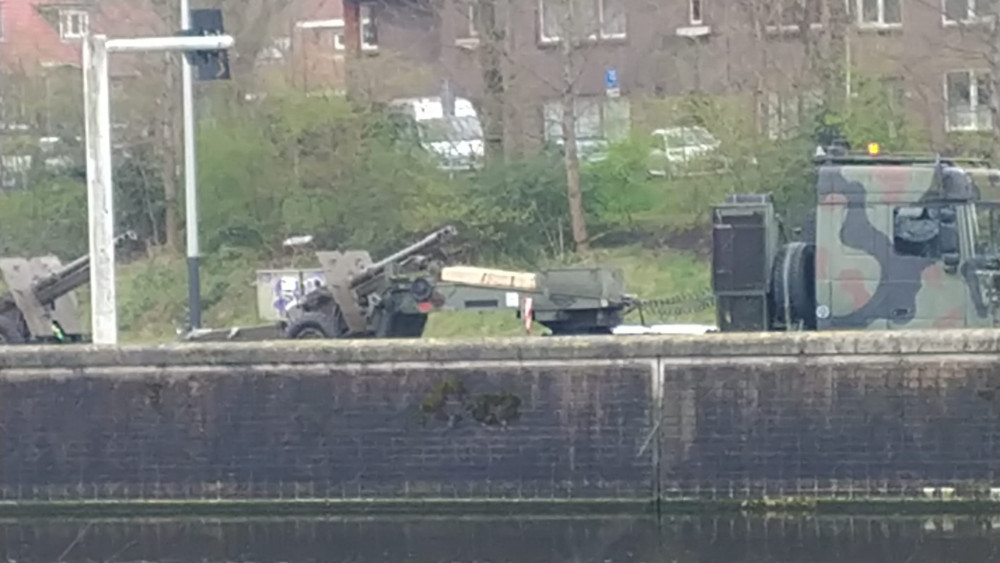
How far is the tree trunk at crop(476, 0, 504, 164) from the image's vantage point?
33.2m

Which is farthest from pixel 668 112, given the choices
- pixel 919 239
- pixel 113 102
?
pixel 919 239

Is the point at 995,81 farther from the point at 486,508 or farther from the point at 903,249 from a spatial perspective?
→ the point at 486,508

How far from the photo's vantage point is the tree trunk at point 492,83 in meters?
33.2

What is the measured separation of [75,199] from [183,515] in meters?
18.6

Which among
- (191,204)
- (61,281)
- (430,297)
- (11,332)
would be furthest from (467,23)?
(430,297)

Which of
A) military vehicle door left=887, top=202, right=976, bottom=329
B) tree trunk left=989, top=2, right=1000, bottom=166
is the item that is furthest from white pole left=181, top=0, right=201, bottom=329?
tree trunk left=989, top=2, right=1000, bottom=166

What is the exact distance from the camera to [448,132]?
109 ft

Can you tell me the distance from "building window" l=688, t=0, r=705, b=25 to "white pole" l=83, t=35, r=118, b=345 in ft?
64.5

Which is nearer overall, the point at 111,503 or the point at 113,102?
the point at 111,503

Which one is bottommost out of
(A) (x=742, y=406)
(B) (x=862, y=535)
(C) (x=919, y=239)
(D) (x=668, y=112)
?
(B) (x=862, y=535)

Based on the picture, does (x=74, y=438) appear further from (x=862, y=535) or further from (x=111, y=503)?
(x=862, y=535)

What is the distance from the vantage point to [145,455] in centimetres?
1544

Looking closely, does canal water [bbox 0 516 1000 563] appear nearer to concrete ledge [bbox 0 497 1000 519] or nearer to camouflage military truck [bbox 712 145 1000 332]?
concrete ledge [bbox 0 497 1000 519]

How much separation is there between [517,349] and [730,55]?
19.0 metres
